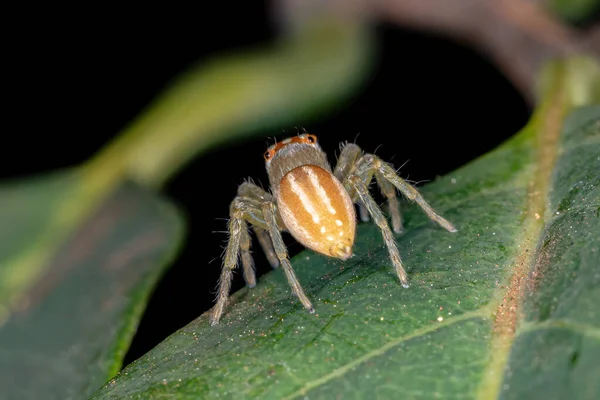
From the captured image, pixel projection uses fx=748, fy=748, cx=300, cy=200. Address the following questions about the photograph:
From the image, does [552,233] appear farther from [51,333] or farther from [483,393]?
[51,333]

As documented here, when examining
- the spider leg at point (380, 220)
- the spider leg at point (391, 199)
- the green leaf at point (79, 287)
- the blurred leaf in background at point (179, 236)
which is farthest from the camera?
the spider leg at point (391, 199)

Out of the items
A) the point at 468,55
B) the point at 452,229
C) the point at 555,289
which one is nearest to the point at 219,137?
the point at 468,55

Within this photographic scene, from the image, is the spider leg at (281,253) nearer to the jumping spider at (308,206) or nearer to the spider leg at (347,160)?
the jumping spider at (308,206)

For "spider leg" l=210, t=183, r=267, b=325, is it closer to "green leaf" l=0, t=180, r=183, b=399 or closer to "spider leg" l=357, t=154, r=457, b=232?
"green leaf" l=0, t=180, r=183, b=399

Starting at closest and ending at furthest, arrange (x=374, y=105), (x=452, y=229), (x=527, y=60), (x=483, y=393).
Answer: (x=483, y=393) < (x=452, y=229) < (x=527, y=60) < (x=374, y=105)

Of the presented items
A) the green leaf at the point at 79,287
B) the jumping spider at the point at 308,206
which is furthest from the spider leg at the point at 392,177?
the green leaf at the point at 79,287

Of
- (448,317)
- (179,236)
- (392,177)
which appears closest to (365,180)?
(392,177)

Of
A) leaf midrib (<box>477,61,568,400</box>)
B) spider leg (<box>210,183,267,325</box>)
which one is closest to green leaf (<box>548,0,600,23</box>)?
leaf midrib (<box>477,61,568,400</box>)

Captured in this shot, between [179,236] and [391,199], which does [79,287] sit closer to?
[179,236]
